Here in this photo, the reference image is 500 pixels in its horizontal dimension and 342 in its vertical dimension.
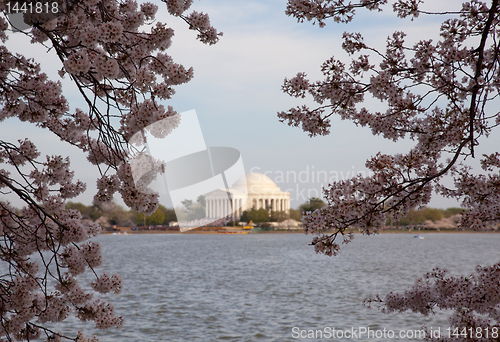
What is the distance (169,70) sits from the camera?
409 centimetres

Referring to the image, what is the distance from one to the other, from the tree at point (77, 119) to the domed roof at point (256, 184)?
132481mm

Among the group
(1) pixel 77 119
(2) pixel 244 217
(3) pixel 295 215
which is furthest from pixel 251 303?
(3) pixel 295 215

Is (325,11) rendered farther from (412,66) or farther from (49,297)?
(49,297)

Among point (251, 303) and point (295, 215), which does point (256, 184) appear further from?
point (251, 303)

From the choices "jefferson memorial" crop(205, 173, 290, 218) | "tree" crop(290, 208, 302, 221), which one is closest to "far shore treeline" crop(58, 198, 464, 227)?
"tree" crop(290, 208, 302, 221)

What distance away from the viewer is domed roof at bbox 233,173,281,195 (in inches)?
5448

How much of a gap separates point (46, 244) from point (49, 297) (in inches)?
32.0

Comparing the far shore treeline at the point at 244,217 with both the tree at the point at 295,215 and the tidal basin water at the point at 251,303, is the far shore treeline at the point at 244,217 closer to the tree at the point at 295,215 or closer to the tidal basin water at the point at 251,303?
the tree at the point at 295,215

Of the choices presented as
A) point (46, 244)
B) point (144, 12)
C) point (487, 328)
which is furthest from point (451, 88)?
point (46, 244)

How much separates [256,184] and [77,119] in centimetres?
13553

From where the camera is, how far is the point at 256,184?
461 ft

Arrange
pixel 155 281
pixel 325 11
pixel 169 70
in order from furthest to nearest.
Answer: pixel 155 281 < pixel 325 11 < pixel 169 70

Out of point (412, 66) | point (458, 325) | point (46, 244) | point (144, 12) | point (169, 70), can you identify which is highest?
point (144, 12)

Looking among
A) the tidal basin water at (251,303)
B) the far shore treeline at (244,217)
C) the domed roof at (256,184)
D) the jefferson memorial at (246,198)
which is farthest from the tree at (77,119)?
the domed roof at (256,184)
